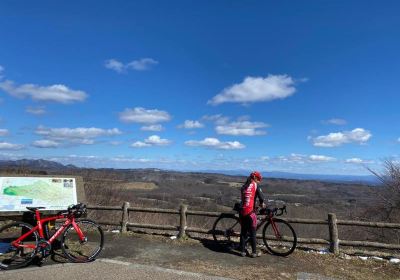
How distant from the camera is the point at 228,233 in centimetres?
969

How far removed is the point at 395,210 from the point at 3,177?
15.5 meters

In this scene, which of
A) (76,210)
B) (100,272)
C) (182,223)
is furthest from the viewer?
(182,223)

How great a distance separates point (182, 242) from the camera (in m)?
9.83

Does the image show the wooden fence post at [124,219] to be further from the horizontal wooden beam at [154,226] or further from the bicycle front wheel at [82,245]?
the bicycle front wheel at [82,245]

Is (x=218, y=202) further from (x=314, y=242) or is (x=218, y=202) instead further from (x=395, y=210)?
(x=314, y=242)

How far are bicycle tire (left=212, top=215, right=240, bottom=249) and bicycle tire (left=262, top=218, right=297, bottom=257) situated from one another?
2.45 ft

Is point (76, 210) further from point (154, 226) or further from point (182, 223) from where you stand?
point (154, 226)

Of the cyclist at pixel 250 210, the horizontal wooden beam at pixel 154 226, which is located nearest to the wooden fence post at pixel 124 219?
the horizontal wooden beam at pixel 154 226

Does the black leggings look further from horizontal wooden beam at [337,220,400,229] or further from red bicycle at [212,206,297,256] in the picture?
horizontal wooden beam at [337,220,400,229]

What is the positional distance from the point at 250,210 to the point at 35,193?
4.57m

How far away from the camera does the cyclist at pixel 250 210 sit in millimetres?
8555

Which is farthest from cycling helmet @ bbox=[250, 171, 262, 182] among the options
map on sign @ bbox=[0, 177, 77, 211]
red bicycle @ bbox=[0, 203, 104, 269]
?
map on sign @ bbox=[0, 177, 77, 211]

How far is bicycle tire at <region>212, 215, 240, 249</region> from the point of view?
Answer: 9633mm

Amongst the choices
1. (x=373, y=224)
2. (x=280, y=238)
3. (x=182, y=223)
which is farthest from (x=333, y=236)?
(x=182, y=223)
